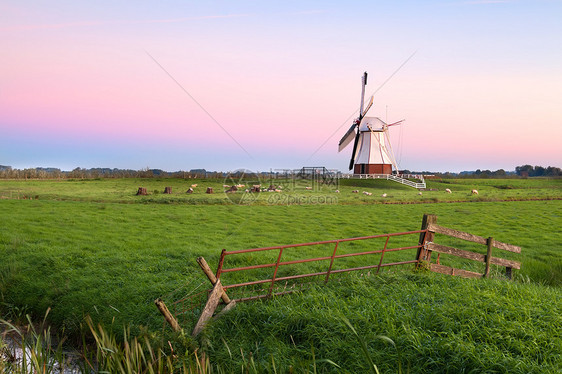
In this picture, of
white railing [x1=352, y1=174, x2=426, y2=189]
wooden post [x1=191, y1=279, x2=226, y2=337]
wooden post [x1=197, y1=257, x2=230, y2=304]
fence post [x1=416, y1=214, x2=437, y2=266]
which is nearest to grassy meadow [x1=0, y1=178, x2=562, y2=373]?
wooden post [x1=191, y1=279, x2=226, y2=337]

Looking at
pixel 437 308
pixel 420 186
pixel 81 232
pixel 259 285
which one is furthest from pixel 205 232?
pixel 420 186

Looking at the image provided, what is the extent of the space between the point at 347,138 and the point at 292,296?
2449 inches

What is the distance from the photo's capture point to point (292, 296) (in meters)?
8.95

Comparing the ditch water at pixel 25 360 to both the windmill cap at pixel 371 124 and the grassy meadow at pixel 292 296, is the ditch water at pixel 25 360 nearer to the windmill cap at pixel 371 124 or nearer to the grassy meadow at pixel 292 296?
the grassy meadow at pixel 292 296

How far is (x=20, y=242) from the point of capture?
1667 centimetres

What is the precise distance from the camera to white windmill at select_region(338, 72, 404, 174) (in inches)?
2579

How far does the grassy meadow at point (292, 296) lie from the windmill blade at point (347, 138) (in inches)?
1594

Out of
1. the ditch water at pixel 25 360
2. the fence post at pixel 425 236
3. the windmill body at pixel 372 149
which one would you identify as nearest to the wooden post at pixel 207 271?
the ditch water at pixel 25 360

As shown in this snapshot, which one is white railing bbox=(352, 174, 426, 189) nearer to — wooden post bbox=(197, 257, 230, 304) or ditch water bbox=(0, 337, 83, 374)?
wooden post bbox=(197, 257, 230, 304)

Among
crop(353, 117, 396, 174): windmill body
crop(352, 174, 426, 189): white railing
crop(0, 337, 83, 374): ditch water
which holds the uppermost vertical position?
crop(353, 117, 396, 174): windmill body

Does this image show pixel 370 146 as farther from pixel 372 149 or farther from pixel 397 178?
pixel 397 178

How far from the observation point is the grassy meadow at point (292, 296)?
6.46 meters

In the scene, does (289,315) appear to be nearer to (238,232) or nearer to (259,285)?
(259,285)

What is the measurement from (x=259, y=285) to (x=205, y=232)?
9.80 meters
